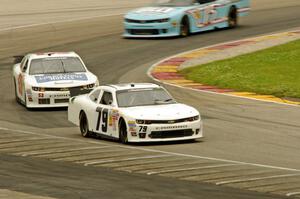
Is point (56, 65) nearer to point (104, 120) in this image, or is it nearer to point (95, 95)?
point (95, 95)

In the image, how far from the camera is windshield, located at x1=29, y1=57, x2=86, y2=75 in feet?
95.0

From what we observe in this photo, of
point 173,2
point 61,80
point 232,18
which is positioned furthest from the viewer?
point 232,18

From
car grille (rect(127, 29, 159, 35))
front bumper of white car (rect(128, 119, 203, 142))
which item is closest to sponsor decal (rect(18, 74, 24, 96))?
front bumper of white car (rect(128, 119, 203, 142))

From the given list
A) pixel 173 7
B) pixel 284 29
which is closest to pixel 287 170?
pixel 173 7

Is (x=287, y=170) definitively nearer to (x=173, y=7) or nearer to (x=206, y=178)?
(x=206, y=178)

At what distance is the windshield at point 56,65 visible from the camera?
29.0 metres

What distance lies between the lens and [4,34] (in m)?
43.0

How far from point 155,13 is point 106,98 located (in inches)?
645

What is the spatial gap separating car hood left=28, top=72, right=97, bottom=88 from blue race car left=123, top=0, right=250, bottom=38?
1098 cm

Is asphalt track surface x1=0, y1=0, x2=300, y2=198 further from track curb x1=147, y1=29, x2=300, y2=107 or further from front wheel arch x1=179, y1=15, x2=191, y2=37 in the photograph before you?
front wheel arch x1=179, y1=15, x2=191, y2=37

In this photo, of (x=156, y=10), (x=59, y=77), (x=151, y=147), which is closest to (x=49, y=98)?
(x=59, y=77)

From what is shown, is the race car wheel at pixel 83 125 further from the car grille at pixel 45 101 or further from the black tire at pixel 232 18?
the black tire at pixel 232 18

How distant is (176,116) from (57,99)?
6996 millimetres

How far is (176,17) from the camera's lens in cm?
3934
